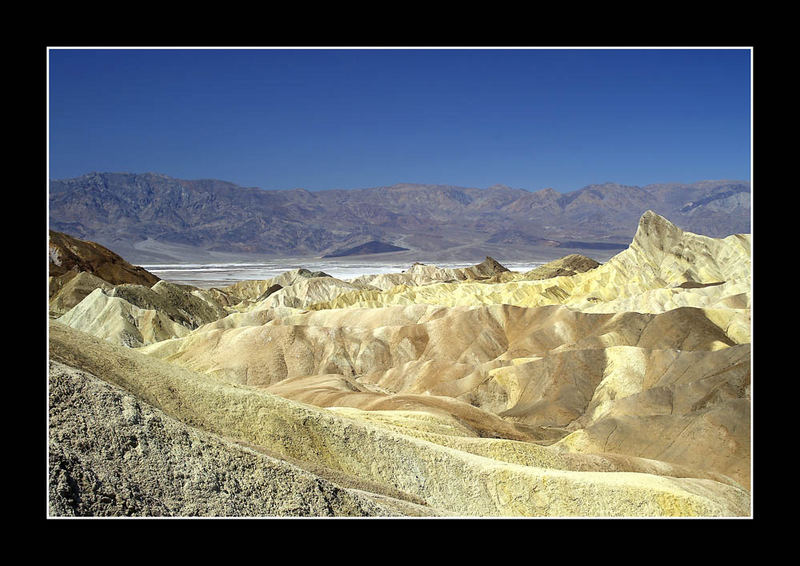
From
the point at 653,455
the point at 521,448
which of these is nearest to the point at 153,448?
the point at 521,448

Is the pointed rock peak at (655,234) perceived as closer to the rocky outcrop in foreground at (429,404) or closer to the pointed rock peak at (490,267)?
the rocky outcrop in foreground at (429,404)

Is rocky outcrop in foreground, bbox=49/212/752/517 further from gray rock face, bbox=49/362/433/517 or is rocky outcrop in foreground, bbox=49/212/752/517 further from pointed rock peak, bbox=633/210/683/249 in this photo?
pointed rock peak, bbox=633/210/683/249

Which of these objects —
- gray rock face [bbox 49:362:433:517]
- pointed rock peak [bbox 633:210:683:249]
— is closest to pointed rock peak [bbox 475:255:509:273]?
pointed rock peak [bbox 633:210:683:249]

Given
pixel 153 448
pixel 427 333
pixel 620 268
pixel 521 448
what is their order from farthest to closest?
1. pixel 620 268
2. pixel 427 333
3. pixel 521 448
4. pixel 153 448

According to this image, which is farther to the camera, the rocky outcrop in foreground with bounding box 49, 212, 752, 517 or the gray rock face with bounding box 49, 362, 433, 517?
the rocky outcrop in foreground with bounding box 49, 212, 752, 517
